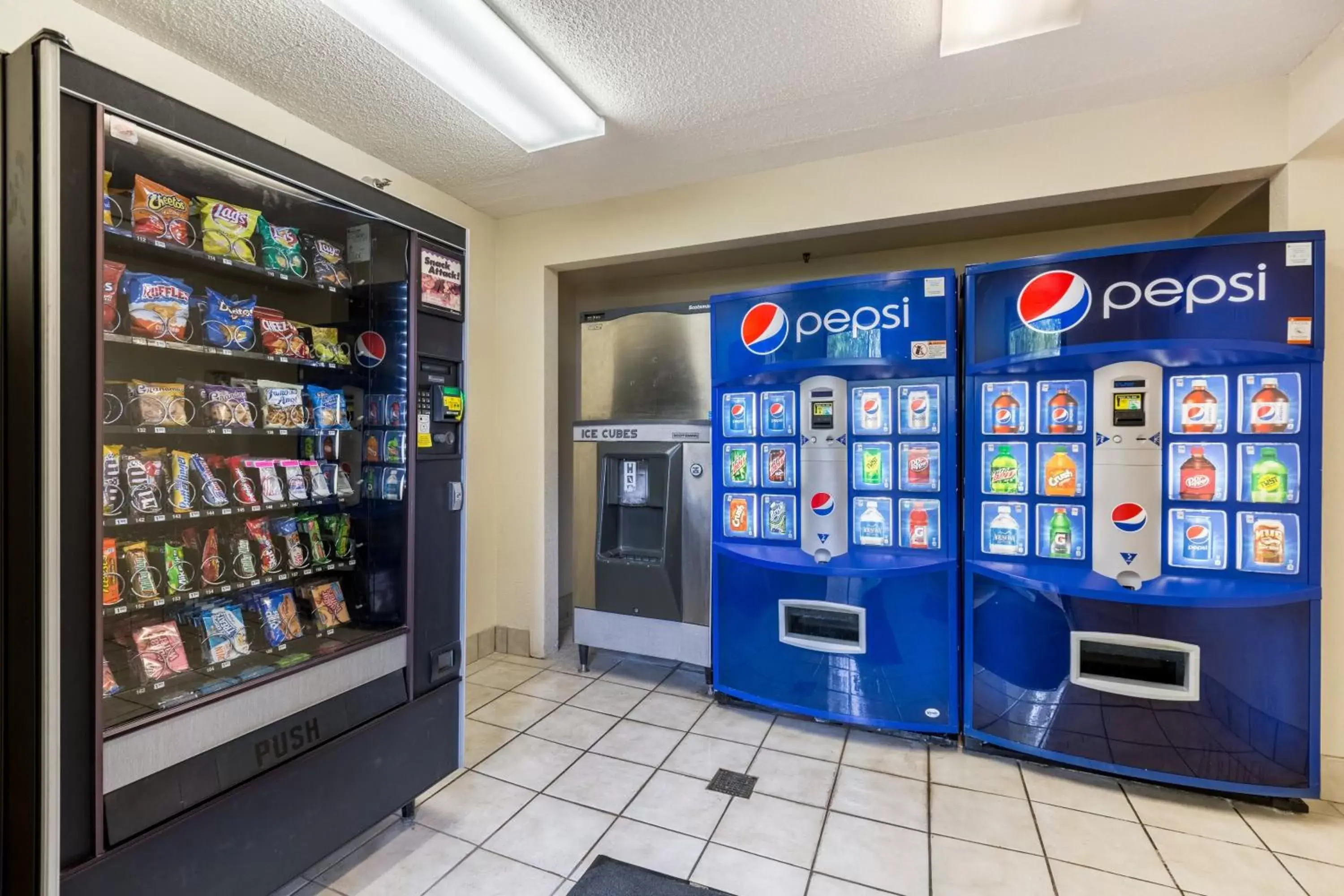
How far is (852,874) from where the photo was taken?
1.81m

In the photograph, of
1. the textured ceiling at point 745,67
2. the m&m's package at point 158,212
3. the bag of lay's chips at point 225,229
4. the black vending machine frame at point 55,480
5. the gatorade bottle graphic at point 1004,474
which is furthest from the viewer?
the gatorade bottle graphic at point 1004,474

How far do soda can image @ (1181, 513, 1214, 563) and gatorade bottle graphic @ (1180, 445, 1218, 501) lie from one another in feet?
0.23

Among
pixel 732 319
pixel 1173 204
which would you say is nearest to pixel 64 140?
pixel 732 319

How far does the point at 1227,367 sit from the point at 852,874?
7.17ft

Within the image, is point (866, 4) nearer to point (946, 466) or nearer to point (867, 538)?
point (946, 466)

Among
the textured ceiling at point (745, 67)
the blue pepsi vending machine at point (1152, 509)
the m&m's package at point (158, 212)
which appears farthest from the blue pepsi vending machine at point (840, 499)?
the m&m's package at point (158, 212)

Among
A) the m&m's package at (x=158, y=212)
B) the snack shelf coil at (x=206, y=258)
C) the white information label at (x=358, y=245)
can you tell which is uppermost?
the white information label at (x=358, y=245)

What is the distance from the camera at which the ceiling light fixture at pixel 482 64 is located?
5.88ft

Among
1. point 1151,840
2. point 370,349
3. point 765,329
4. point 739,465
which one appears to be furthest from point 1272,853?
point 370,349

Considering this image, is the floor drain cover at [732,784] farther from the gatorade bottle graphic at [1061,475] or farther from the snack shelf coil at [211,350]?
the snack shelf coil at [211,350]

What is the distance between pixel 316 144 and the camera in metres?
2.62

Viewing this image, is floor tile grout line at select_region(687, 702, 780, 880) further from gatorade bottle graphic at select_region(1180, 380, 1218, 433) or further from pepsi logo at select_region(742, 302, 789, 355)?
gatorade bottle graphic at select_region(1180, 380, 1218, 433)

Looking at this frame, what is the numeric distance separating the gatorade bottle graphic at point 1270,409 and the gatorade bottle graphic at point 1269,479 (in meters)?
0.08

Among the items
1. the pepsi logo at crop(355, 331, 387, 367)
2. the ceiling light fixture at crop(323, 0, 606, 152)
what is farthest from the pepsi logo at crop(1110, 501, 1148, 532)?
the pepsi logo at crop(355, 331, 387, 367)
